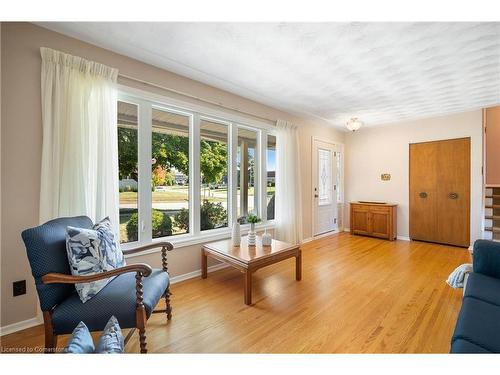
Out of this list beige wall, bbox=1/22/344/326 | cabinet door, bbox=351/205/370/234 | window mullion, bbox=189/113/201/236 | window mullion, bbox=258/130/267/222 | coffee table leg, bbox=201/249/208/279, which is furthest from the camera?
cabinet door, bbox=351/205/370/234

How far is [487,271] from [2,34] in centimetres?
431

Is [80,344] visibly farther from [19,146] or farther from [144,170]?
[144,170]

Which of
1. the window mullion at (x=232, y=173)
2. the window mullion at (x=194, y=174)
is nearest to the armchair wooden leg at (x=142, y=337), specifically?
the window mullion at (x=194, y=174)

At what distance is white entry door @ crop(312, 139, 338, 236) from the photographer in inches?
191

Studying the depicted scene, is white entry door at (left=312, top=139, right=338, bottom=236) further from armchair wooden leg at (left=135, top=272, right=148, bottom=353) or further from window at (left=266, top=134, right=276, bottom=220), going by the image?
armchair wooden leg at (left=135, top=272, right=148, bottom=353)

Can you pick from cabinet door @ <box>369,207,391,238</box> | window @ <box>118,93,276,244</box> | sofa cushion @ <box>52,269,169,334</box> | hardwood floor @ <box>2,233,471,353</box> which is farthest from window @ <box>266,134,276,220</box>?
sofa cushion @ <box>52,269,169,334</box>

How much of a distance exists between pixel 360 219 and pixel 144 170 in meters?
4.50

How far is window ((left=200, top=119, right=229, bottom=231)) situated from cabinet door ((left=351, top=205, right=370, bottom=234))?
10.6 ft

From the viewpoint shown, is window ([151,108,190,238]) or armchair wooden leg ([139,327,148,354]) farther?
window ([151,108,190,238])

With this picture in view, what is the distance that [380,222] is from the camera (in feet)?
15.8

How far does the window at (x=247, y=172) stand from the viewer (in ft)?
11.8

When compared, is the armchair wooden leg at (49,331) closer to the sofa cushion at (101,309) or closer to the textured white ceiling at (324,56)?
the sofa cushion at (101,309)
